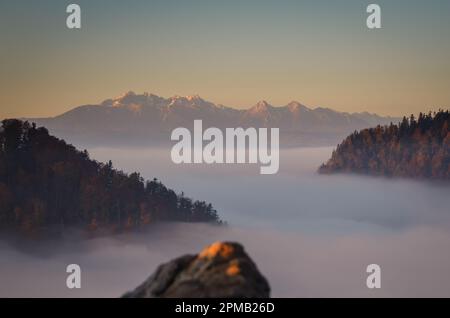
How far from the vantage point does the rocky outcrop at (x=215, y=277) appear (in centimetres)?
2655

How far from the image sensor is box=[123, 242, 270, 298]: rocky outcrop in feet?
87.1

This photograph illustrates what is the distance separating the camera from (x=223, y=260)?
2736 cm

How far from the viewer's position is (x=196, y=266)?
2795 centimetres

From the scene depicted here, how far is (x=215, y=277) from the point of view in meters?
26.7
